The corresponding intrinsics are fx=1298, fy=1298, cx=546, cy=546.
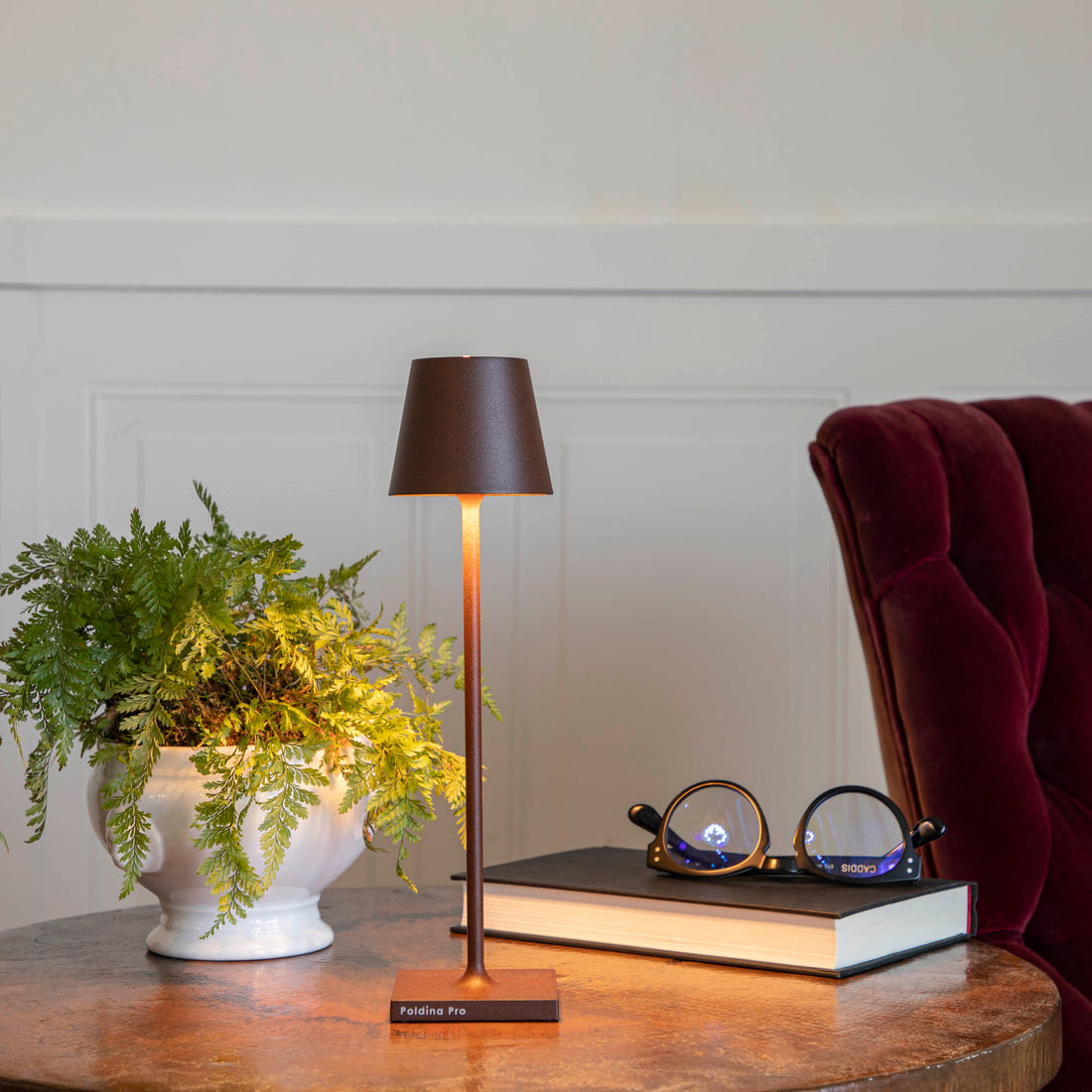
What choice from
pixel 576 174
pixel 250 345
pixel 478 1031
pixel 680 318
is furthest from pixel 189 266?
pixel 478 1031

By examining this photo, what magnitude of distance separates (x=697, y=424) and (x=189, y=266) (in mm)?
696

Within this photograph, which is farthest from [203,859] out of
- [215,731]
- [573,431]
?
[573,431]

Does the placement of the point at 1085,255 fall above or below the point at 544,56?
below

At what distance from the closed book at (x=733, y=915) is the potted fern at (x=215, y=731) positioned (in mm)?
102

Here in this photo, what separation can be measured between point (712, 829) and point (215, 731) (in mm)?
368

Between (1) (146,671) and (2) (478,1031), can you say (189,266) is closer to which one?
(1) (146,671)

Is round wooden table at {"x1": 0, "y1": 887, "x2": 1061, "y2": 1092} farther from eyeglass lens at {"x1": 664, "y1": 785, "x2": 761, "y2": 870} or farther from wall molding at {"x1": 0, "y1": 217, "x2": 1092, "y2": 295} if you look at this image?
wall molding at {"x1": 0, "y1": 217, "x2": 1092, "y2": 295}

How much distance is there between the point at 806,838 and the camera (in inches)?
36.9

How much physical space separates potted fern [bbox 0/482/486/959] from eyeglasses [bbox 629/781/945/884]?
0.18m

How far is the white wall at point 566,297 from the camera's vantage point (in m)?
1.69

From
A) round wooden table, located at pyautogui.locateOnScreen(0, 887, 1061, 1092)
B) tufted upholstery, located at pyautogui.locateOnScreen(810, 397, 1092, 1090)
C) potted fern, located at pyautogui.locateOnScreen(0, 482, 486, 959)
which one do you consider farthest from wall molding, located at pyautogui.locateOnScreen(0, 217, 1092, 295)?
round wooden table, located at pyautogui.locateOnScreen(0, 887, 1061, 1092)

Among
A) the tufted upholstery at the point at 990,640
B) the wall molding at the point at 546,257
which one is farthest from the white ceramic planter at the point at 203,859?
the wall molding at the point at 546,257

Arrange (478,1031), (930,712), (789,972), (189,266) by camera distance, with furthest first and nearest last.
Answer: (189,266) < (930,712) < (789,972) < (478,1031)

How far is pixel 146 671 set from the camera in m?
0.87
